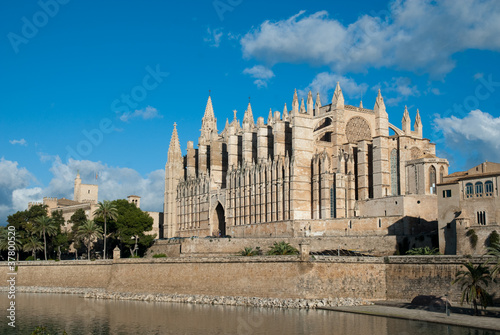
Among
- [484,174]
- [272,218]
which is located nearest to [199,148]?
[272,218]

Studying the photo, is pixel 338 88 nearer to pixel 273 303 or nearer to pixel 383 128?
pixel 383 128

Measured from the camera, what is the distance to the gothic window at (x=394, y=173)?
60312mm

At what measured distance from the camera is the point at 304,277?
146 feet

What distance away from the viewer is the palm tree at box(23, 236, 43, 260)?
225ft

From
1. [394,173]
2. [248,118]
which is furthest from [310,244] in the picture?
[248,118]

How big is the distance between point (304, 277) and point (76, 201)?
6787 centimetres

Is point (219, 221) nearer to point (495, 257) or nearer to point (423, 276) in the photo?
point (423, 276)

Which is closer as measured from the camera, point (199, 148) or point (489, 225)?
point (489, 225)

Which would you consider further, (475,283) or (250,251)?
(250,251)

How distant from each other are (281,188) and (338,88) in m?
12.7

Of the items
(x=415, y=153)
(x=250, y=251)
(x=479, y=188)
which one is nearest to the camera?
(x=479, y=188)

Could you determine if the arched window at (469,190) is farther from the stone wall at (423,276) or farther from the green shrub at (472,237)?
the stone wall at (423,276)

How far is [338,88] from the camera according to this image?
68750 millimetres

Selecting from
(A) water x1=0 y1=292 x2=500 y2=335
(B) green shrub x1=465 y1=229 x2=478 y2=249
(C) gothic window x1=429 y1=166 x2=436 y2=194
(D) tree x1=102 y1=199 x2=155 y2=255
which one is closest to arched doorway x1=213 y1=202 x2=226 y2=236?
(D) tree x1=102 y1=199 x2=155 y2=255
